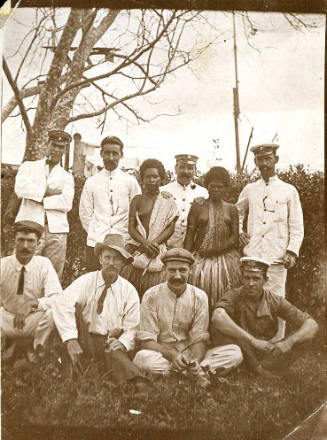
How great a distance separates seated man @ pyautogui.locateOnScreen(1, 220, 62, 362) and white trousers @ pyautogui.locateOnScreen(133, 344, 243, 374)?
842 mm

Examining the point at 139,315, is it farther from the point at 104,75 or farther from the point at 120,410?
the point at 104,75

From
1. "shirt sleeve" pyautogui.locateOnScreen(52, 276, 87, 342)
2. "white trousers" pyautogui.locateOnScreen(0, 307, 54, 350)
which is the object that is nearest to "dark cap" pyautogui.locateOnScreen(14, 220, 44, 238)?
"shirt sleeve" pyautogui.locateOnScreen(52, 276, 87, 342)

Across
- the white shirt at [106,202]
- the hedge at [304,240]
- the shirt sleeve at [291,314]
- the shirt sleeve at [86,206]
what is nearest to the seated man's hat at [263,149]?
the hedge at [304,240]

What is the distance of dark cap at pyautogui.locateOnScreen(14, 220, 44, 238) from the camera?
459 centimetres

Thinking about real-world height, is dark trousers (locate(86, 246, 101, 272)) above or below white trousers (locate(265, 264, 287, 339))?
above

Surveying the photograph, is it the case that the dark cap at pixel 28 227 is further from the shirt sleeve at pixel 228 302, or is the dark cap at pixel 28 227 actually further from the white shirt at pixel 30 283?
the shirt sleeve at pixel 228 302

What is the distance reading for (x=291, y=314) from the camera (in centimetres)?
452

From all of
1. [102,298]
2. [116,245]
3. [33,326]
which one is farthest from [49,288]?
[116,245]

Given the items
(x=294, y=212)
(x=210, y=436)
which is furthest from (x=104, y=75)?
(x=210, y=436)

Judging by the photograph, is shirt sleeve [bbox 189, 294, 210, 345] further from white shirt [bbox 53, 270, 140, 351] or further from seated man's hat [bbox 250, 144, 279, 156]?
seated man's hat [bbox 250, 144, 279, 156]

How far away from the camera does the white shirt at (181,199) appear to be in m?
4.59

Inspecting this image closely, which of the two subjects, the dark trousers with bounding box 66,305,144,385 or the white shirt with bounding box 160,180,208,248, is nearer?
the dark trousers with bounding box 66,305,144,385

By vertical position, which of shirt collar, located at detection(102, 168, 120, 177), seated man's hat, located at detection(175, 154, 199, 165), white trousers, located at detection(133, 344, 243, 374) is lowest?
white trousers, located at detection(133, 344, 243, 374)

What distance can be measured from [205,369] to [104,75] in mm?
2781
